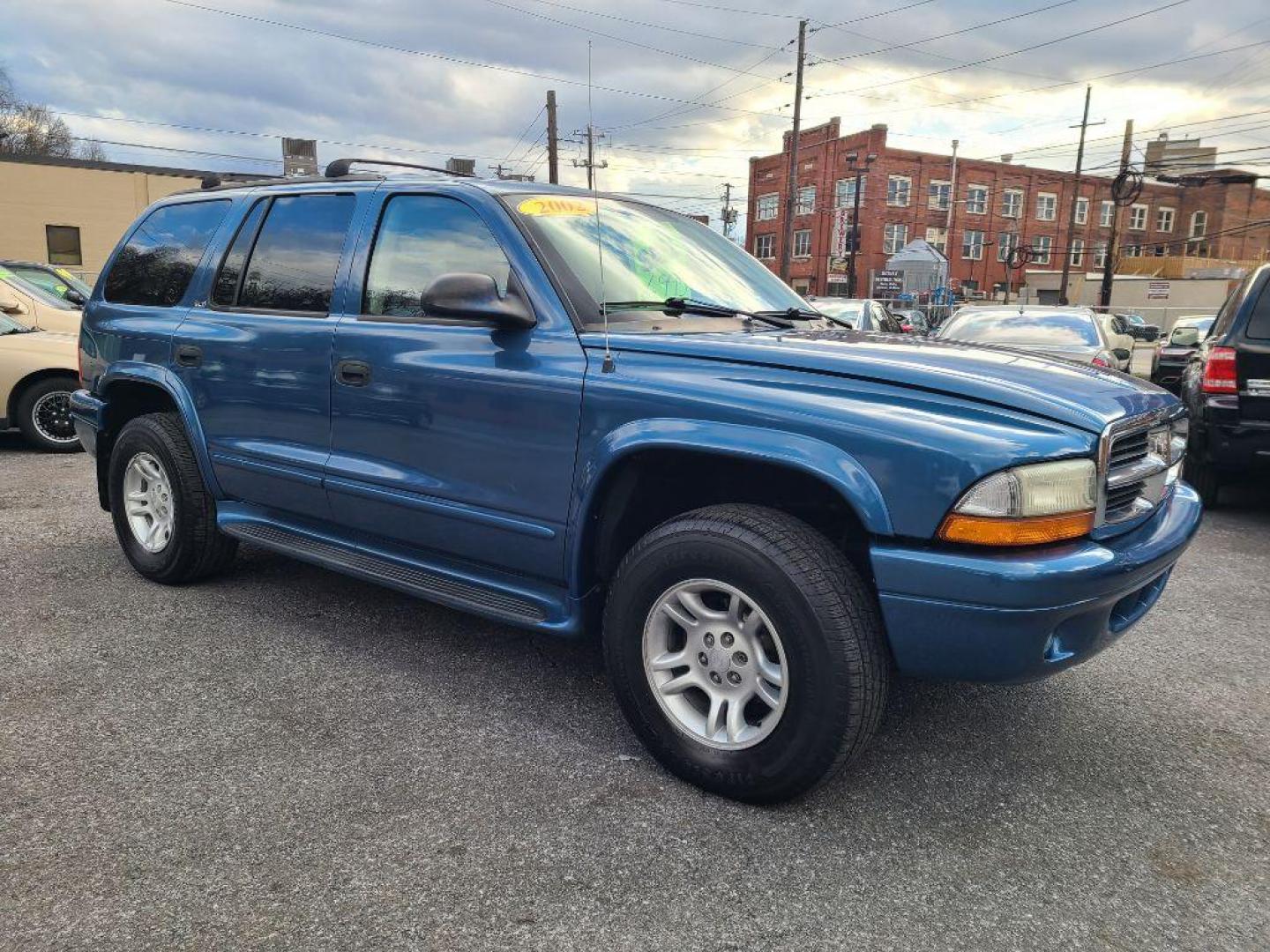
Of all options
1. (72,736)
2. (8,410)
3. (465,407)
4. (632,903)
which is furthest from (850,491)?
(8,410)

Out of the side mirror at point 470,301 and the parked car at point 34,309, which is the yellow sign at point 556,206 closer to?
the side mirror at point 470,301

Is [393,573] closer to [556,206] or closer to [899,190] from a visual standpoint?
[556,206]

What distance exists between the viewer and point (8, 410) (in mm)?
8164

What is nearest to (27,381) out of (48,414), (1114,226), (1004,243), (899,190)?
(48,414)

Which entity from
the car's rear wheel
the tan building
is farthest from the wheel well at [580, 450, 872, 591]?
the tan building

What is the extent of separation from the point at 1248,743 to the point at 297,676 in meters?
3.33

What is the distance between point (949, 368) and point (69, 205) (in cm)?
3941

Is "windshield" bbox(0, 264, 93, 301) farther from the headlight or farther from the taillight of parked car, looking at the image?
Result: the headlight

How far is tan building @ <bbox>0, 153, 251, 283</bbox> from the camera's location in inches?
1288

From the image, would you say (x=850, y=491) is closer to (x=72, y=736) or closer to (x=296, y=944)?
(x=296, y=944)

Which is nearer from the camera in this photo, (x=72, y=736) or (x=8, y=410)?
(x=72, y=736)

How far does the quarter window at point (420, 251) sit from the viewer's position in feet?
10.4

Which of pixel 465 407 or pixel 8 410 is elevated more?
pixel 465 407

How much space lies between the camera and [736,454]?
2451mm
